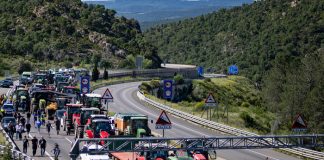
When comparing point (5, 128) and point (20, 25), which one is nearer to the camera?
point (5, 128)

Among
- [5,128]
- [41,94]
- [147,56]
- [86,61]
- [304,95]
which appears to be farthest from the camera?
[147,56]

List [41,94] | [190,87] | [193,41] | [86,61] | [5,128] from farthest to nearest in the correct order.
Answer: [193,41]
[86,61]
[190,87]
[41,94]
[5,128]

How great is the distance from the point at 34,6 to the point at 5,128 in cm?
10160

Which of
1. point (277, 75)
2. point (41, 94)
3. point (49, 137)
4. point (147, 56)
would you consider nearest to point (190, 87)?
point (277, 75)

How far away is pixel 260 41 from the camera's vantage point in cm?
14675

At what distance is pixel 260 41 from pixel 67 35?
39.3m

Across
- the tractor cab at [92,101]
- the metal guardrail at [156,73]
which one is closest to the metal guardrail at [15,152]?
the tractor cab at [92,101]

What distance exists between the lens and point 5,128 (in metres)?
42.5

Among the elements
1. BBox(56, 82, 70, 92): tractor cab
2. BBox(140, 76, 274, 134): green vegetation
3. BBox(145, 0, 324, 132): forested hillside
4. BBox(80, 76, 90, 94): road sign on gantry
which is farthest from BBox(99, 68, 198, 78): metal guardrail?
BBox(80, 76, 90, 94): road sign on gantry

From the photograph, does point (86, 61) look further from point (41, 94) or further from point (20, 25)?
point (41, 94)

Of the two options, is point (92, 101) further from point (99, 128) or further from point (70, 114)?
point (99, 128)

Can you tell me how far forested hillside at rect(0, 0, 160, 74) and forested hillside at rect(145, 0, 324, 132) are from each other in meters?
20.2

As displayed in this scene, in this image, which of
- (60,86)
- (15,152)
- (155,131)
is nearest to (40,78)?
(60,86)

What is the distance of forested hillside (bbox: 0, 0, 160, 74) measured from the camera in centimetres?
12155
